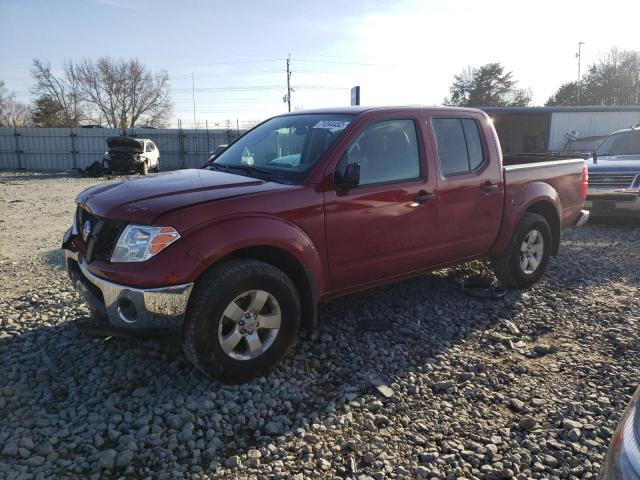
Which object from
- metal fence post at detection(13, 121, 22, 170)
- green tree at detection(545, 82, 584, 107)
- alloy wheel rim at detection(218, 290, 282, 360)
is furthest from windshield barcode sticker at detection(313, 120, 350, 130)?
green tree at detection(545, 82, 584, 107)

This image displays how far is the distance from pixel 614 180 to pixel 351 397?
319 inches

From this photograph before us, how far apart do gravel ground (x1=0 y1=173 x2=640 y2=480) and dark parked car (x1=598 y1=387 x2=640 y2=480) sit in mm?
1217

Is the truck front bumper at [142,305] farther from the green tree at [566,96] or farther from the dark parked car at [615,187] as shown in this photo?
the green tree at [566,96]

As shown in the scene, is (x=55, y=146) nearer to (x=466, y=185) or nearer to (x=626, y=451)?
(x=466, y=185)

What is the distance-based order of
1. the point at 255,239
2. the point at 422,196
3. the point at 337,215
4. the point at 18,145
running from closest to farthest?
the point at 255,239
the point at 337,215
the point at 422,196
the point at 18,145

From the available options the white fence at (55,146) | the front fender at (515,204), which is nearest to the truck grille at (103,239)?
the front fender at (515,204)

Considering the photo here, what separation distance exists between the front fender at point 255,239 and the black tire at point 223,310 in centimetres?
14

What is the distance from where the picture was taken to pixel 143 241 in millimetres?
3125

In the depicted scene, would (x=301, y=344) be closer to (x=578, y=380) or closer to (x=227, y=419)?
(x=227, y=419)

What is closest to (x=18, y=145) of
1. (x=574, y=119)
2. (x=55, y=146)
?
(x=55, y=146)

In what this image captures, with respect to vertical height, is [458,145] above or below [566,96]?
below

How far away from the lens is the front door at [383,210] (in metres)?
3.85

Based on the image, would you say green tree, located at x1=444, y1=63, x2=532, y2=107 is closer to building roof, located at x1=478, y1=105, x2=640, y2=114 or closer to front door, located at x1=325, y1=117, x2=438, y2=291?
building roof, located at x1=478, y1=105, x2=640, y2=114

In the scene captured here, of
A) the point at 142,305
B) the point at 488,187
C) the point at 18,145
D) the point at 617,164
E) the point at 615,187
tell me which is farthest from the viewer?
the point at 18,145
